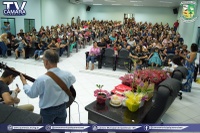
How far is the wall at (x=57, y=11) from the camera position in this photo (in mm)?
12841

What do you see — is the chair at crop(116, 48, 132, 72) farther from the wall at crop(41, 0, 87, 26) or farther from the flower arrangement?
the wall at crop(41, 0, 87, 26)

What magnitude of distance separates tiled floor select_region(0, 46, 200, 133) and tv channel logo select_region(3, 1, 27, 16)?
4.19 m

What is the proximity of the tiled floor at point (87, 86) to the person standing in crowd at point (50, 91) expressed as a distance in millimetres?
1515

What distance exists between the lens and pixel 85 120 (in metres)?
3.59

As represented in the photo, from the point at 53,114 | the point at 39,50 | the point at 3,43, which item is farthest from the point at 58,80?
the point at 3,43

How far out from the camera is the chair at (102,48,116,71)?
719 cm

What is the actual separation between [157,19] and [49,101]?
23.2m

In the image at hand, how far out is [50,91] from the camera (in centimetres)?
195

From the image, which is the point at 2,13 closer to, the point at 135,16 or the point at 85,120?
the point at 85,120

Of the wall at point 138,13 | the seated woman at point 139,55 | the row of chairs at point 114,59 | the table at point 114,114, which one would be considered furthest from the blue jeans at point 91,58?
the wall at point 138,13

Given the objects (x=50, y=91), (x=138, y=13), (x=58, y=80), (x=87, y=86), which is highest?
(x=138, y=13)

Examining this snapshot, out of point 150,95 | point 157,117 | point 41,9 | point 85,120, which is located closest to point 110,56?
point 85,120

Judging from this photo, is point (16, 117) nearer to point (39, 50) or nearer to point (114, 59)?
point (114, 59)

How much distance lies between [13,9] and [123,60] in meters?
8.35
